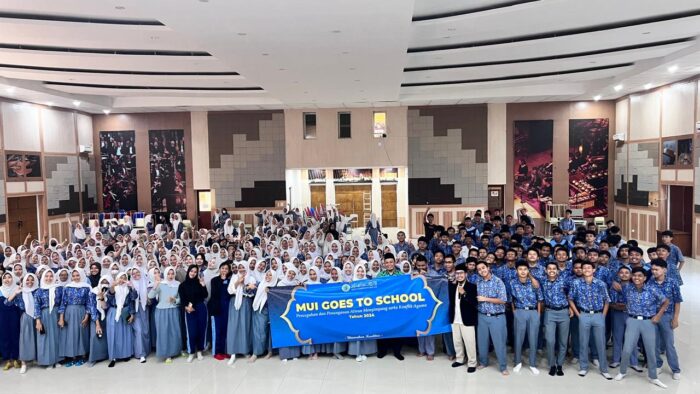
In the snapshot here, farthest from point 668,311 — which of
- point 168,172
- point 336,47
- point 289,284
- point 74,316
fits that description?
point 168,172

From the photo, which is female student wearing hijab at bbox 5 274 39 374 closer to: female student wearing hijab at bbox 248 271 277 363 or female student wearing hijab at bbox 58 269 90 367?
female student wearing hijab at bbox 58 269 90 367

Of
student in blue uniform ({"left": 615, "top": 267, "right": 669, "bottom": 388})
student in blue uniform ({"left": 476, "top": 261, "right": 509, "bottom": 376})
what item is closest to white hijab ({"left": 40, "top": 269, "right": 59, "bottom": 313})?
student in blue uniform ({"left": 476, "top": 261, "right": 509, "bottom": 376})

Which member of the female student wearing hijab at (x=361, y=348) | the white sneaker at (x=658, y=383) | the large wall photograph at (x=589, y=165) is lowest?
the white sneaker at (x=658, y=383)

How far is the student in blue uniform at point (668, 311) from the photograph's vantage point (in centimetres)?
618

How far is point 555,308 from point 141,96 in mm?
16640

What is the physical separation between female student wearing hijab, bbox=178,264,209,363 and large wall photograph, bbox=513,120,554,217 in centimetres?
1577

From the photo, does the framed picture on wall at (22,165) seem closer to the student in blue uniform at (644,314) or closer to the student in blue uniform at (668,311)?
the student in blue uniform at (644,314)

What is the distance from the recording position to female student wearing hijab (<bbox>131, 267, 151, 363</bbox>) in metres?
7.46

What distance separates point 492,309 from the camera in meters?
→ 6.63

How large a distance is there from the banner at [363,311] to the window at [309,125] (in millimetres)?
13888

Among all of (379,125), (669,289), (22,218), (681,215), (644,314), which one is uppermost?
(379,125)

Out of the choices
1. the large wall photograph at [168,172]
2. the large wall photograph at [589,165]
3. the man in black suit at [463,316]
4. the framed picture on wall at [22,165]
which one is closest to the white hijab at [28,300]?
the man in black suit at [463,316]

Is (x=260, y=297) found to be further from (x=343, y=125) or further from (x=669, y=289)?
(x=343, y=125)

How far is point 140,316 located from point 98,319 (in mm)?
593
